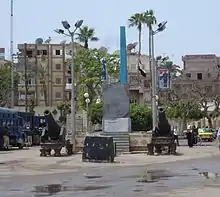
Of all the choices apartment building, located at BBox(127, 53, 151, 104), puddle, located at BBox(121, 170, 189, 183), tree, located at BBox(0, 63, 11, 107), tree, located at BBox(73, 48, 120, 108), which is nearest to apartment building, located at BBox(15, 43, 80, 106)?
apartment building, located at BBox(127, 53, 151, 104)

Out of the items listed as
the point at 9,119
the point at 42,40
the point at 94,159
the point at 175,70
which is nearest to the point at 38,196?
the point at 94,159

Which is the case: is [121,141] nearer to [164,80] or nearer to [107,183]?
[164,80]

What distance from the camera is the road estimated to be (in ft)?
52.0

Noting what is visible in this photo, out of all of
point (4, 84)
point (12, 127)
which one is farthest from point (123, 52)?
point (4, 84)

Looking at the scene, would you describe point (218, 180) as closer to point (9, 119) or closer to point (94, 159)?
point (94, 159)

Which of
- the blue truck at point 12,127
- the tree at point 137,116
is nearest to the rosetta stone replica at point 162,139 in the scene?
the blue truck at point 12,127

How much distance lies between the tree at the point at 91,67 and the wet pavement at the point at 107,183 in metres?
54.5

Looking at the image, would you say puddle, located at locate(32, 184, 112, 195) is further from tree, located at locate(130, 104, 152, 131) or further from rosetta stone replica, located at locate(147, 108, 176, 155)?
tree, located at locate(130, 104, 152, 131)

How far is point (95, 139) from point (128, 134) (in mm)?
8706

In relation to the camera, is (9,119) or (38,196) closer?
(38,196)

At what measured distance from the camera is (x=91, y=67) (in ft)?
260

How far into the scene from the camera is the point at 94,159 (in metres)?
29.8

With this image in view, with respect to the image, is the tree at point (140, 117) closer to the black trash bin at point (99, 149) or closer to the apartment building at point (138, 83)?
the apartment building at point (138, 83)

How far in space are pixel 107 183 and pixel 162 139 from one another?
57.1 ft
